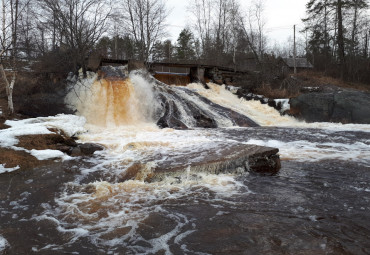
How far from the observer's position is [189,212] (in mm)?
3854

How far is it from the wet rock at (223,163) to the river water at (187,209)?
0.57ft

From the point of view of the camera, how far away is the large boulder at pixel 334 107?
13547mm

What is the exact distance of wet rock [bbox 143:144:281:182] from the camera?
17.4ft

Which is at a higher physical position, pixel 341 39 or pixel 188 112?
pixel 341 39

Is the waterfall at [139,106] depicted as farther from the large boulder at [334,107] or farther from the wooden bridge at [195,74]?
the wooden bridge at [195,74]

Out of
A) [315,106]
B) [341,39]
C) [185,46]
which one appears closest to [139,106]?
[315,106]

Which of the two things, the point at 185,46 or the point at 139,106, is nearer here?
the point at 139,106

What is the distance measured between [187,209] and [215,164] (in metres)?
1.68

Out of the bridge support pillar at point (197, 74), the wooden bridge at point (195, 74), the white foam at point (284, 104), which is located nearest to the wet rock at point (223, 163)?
the white foam at point (284, 104)

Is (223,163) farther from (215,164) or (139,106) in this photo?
(139,106)

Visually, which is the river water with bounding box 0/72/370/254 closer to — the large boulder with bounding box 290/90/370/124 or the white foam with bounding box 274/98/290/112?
the large boulder with bounding box 290/90/370/124

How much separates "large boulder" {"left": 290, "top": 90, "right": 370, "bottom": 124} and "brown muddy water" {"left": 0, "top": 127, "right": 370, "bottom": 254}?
8.93 meters

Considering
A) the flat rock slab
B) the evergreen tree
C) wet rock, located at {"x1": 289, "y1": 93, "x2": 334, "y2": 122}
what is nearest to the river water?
the flat rock slab

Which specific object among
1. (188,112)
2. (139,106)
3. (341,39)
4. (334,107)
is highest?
(341,39)
